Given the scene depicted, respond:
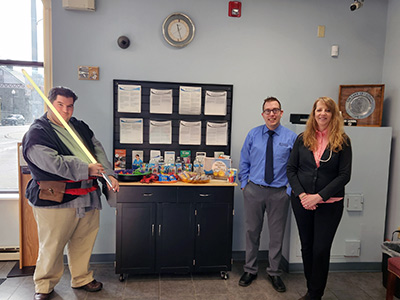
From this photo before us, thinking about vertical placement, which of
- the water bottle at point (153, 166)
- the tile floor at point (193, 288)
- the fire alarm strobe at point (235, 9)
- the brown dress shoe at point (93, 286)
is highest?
the fire alarm strobe at point (235, 9)

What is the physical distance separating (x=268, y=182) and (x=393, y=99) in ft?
5.77

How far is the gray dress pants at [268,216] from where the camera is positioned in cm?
273

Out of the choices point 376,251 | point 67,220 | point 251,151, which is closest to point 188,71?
point 251,151

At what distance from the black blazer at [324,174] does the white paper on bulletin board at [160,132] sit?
1.39 m

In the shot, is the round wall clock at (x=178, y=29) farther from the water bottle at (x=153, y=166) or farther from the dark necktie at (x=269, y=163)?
the dark necktie at (x=269, y=163)

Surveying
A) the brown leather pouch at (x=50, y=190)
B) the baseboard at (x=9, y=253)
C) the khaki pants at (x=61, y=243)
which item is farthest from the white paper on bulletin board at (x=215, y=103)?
the baseboard at (x=9, y=253)

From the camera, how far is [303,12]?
3.31 meters

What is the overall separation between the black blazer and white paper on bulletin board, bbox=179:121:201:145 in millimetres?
1190

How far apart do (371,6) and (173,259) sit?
339 centimetres

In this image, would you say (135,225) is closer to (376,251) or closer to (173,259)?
(173,259)

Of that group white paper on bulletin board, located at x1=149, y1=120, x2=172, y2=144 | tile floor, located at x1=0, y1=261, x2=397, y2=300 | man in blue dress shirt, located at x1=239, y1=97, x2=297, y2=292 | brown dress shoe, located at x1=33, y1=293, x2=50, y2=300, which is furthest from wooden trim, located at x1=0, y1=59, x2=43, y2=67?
man in blue dress shirt, located at x1=239, y1=97, x2=297, y2=292

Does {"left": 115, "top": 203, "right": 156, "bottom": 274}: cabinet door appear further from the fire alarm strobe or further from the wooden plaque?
the wooden plaque

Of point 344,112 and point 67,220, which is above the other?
point 344,112

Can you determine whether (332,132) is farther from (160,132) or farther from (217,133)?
(160,132)
